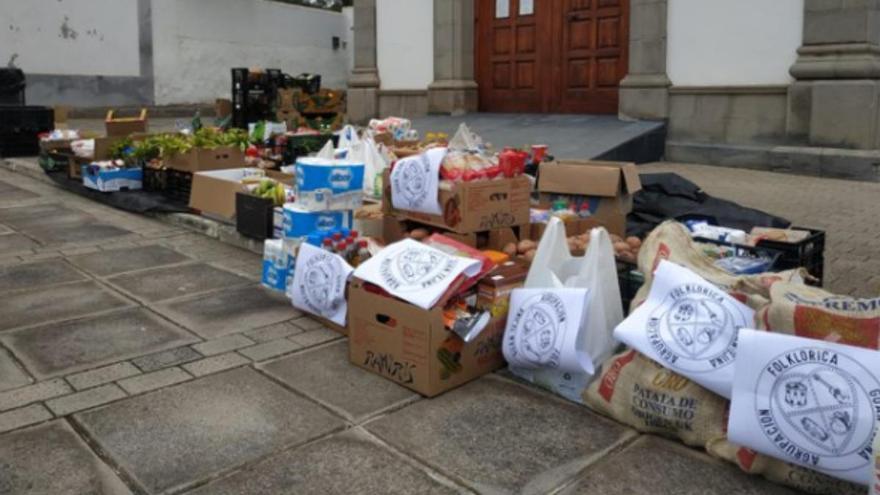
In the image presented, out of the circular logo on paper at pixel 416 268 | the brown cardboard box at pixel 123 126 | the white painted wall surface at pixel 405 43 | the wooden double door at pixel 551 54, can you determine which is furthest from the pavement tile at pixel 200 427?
the white painted wall surface at pixel 405 43

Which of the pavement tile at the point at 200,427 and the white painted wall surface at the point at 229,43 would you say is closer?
the pavement tile at the point at 200,427

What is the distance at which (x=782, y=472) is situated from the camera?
8.16 feet

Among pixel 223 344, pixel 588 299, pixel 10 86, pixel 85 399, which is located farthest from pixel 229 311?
pixel 10 86

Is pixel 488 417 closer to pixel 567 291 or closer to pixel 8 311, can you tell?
pixel 567 291

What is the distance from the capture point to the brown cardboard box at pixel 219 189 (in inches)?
253

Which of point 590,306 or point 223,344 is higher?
point 590,306

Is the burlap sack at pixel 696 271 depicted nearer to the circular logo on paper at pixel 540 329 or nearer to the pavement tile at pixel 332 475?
the circular logo on paper at pixel 540 329

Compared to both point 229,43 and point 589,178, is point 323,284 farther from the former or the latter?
point 229,43

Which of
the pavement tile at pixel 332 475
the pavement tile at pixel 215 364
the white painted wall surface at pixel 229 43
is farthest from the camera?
the white painted wall surface at pixel 229 43

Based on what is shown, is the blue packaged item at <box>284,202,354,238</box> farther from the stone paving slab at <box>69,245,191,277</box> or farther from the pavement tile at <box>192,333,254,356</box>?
the stone paving slab at <box>69,245,191,277</box>

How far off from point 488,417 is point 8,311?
297 cm

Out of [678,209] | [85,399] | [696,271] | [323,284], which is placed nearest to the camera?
[696,271]

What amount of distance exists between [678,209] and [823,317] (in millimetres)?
3330

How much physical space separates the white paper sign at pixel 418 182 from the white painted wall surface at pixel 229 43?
19462 mm
